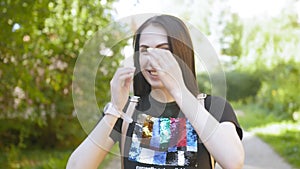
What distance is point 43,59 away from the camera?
564 cm

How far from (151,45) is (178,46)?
0.08 meters

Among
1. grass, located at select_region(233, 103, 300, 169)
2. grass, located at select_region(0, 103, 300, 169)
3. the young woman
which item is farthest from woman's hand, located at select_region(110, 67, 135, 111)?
grass, located at select_region(233, 103, 300, 169)

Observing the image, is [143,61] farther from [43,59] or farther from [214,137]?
[43,59]

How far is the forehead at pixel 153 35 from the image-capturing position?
152 cm

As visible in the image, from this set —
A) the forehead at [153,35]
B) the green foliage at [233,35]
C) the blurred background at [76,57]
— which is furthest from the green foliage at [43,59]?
the green foliage at [233,35]

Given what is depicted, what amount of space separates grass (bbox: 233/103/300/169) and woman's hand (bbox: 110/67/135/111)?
6219 mm

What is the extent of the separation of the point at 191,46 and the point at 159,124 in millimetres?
255

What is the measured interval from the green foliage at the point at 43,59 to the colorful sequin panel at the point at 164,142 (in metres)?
0.32

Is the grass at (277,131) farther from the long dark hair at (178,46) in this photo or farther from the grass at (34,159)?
the long dark hair at (178,46)

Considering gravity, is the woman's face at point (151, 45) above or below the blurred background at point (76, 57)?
above

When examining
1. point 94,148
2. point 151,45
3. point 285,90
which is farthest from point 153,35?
point 285,90

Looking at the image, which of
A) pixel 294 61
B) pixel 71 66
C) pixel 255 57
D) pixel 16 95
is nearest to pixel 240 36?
pixel 255 57

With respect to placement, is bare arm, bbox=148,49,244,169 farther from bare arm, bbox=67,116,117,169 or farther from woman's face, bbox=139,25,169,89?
bare arm, bbox=67,116,117,169

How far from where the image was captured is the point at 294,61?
13.8m
